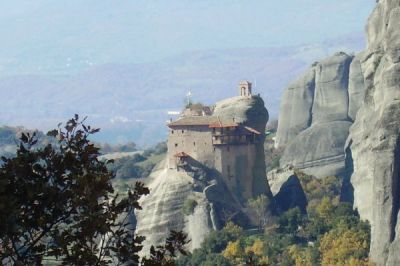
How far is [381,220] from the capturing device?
64750 millimetres

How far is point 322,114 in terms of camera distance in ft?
318

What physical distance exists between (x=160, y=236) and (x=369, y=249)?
10071 mm

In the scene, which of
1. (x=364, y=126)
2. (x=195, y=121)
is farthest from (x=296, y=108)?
(x=364, y=126)

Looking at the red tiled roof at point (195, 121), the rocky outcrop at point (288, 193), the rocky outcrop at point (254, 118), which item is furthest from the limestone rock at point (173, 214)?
the rocky outcrop at point (288, 193)

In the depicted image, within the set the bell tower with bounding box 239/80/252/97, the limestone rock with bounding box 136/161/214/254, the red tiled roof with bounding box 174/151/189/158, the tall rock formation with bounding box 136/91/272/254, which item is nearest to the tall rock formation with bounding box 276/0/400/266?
the tall rock formation with bounding box 136/91/272/254

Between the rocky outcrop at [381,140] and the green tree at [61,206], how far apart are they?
43186 millimetres

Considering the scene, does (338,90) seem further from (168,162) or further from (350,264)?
(350,264)

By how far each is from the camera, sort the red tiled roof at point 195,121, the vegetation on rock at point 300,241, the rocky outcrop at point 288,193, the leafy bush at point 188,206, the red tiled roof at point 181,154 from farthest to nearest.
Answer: the rocky outcrop at point 288,193
the red tiled roof at point 195,121
the red tiled roof at point 181,154
the leafy bush at point 188,206
the vegetation on rock at point 300,241

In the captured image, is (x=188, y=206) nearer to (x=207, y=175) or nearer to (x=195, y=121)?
(x=207, y=175)

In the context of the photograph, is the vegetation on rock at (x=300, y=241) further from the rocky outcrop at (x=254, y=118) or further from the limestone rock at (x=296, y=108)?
the limestone rock at (x=296, y=108)

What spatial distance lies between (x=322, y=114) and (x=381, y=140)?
3084 cm

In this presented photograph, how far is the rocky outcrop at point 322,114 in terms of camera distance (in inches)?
3605

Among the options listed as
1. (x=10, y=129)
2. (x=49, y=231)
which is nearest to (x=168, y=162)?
(x=49, y=231)

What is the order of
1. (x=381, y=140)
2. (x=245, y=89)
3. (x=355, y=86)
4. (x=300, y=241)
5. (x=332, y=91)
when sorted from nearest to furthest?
(x=381, y=140) → (x=300, y=241) → (x=245, y=89) → (x=355, y=86) → (x=332, y=91)
